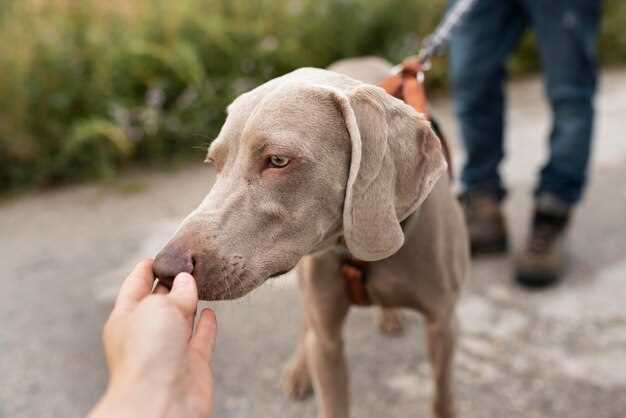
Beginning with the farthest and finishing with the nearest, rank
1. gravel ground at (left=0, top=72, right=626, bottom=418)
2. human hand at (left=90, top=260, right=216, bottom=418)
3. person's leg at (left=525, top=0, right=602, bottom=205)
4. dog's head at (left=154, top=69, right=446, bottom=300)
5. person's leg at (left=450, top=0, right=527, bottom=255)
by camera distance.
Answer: person's leg at (left=450, top=0, right=527, bottom=255) → person's leg at (left=525, top=0, right=602, bottom=205) → gravel ground at (left=0, top=72, right=626, bottom=418) → dog's head at (left=154, top=69, right=446, bottom=300) → human hand at (left=90, top=260, right=216, bottom=418)

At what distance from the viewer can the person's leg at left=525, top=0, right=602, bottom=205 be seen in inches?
130

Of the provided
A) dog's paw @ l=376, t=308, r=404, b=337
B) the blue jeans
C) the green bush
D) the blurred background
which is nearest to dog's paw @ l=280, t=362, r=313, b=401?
the blurred background

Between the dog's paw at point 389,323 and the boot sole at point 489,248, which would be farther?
the boot sole at point 489,248

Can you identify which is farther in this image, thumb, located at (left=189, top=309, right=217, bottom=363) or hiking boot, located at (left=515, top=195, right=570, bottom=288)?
hiking boot, located at (left=515, top=195, right=570, bottom=288)

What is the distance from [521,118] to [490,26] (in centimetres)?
285

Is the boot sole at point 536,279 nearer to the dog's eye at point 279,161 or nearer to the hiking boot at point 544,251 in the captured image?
the hiking boot at point 544,251

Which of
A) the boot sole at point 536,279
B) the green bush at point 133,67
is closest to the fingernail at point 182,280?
the boot sole at point 536,279

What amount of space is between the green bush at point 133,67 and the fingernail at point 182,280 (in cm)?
362

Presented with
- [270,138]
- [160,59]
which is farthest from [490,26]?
[160,59]

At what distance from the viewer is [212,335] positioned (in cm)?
153

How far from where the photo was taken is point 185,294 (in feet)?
4.69

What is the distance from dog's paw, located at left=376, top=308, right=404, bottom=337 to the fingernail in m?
1.80

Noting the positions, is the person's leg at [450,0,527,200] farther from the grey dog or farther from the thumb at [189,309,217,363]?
the thumb at [189,309,217,363]

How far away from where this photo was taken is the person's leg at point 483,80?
138 inches
